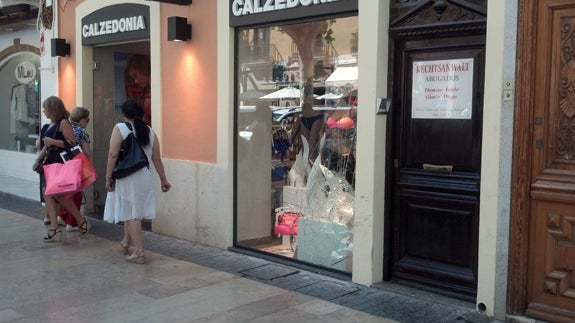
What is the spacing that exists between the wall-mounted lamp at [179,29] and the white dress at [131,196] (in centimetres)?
152

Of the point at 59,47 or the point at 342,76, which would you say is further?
the point at 59,47

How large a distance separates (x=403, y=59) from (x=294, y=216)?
2.26 meters

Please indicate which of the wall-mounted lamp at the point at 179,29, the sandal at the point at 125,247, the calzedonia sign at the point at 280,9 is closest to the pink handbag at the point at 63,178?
the sandal at the point at 125,247

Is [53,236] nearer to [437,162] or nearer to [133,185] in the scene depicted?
[133,185]

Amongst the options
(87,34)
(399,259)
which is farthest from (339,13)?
(87,34)

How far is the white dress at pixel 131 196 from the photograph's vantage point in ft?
21.3

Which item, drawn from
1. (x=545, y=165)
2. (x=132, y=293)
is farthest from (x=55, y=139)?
(x=545, y=165)

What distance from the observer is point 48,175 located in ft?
24.4

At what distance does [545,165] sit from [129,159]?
13.1ft

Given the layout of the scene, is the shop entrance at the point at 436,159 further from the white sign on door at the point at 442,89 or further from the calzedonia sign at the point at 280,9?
the calzedonia sign at the point at 280,9

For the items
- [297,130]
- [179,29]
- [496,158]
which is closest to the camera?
[496,158]

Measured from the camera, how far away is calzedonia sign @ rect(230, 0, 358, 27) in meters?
5.98

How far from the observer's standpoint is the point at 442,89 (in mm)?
5320

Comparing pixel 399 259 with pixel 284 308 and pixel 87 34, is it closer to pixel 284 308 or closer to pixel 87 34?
pixel 284 308
